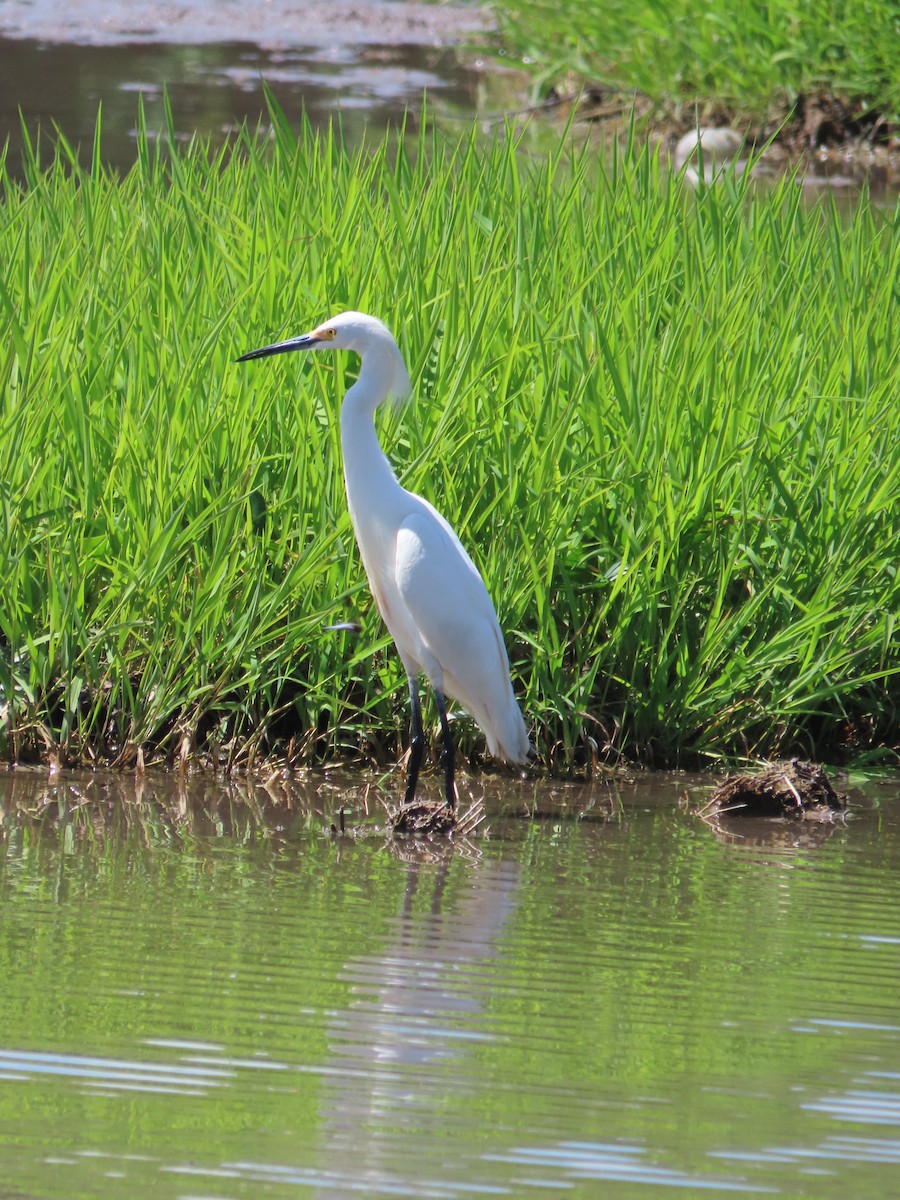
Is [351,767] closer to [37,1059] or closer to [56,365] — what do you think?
[56,365]

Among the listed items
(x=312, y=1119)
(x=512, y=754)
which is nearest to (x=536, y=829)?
(x=512, y=754)

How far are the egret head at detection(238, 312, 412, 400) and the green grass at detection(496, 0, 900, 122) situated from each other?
8329 mm

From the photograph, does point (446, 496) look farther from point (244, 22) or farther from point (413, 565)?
point (244, 22)

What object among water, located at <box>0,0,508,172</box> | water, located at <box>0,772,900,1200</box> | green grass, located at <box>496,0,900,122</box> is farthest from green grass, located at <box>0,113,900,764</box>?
green grass, located at <box>496,0,900,122</box>

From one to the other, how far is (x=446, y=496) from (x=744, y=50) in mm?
8476

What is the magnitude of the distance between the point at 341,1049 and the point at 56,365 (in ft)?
8.08

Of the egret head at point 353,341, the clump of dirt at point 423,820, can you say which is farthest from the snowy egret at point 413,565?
the clump of dirt at point 423,820

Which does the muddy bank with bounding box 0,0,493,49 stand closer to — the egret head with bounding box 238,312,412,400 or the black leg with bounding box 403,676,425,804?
the egret head with bounding box 238,312,412,400

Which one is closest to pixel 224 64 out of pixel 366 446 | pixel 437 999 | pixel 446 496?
pixel 446 496

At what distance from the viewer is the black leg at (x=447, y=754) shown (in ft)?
14.5

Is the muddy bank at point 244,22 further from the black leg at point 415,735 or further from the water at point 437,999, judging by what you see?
the water at point 437,999

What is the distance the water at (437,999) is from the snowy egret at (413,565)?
325mm

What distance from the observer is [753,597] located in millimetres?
4738

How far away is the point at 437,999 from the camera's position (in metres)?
3.26
